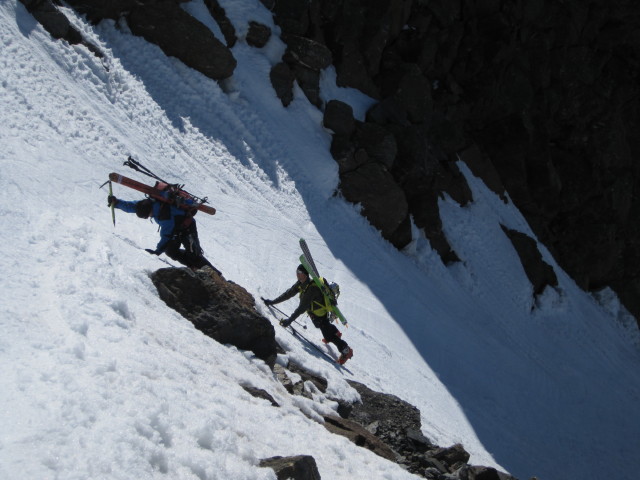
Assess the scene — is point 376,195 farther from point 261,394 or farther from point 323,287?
point 261,394

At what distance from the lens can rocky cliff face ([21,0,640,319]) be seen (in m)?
19.3

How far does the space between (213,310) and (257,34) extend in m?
13.5

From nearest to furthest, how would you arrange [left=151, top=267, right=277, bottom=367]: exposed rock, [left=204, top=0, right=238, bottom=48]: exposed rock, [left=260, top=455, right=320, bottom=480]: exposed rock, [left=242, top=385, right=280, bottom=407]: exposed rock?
[left=260, top=455, right=320, bottom=480]: exposed rock → [left=242, top=385, right=280, bottom=407]: exposed rock → [left=151, top=267, right=277, bottom=367]: exposed rock → [left=204, top=0, right=238, bottom=48]: exposed rock

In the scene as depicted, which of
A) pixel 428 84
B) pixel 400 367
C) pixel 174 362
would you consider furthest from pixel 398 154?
pixel 174 362

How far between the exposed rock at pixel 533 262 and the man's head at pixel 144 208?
16995 mm

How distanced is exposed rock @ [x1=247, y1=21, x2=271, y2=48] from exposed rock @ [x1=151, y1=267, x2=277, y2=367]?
42.5 ft

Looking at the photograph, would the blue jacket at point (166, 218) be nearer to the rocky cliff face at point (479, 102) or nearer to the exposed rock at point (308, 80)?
the rocky cliff face at point (479, 102)

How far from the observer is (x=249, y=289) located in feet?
38.0

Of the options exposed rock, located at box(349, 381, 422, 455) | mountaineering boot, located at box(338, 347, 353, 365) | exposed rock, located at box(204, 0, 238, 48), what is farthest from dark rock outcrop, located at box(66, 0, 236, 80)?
exposed rock, located at box(349, 381, 422, 455)

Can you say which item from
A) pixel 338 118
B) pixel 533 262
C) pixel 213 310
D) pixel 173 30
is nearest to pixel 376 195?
pixel 338 118

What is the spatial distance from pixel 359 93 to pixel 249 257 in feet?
32.6

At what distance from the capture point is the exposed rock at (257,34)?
19.2 meters

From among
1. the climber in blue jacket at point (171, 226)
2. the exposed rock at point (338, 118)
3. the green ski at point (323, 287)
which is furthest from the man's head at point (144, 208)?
the exposed rock at point (338, 118)

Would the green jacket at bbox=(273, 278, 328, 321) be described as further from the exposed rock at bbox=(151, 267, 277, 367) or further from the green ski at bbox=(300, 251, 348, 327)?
the exposed rock at bbox=(151, 267, 277, 367)
